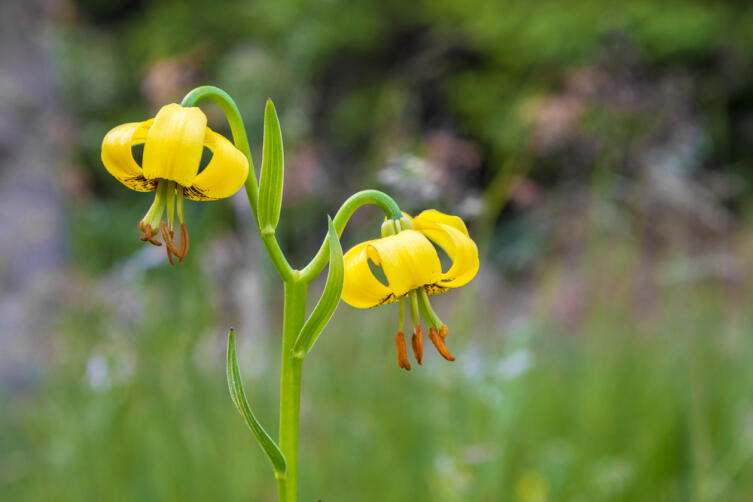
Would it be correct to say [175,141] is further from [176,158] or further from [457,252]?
[457,252]

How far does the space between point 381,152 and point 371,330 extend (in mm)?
520

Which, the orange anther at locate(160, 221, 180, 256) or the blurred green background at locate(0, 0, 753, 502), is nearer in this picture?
the orange anther at locate(160, 221, 180, 256)

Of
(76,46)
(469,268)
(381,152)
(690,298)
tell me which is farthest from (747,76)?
(469,268)

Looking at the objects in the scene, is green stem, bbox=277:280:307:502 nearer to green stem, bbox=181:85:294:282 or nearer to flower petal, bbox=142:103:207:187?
green stem, bbox=181:85:294:282

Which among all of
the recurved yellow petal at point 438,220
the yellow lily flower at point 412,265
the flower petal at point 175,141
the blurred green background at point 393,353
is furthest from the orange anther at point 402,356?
the blurred green background at point 393,353

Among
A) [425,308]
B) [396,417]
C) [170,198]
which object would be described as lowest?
[396,417]

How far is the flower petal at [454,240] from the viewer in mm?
601

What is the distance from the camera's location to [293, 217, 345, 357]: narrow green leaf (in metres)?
0.54

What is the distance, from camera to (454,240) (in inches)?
23.7

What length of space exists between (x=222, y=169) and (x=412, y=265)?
6.7 inches

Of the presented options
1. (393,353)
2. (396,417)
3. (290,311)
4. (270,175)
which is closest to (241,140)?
(270,175)

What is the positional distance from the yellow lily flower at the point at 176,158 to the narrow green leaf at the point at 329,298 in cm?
9

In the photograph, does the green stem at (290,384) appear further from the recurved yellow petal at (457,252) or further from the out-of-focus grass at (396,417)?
the out-of-focus grass at (396,417)

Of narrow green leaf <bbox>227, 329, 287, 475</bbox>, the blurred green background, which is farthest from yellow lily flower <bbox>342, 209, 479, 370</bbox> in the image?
the blurred green background
